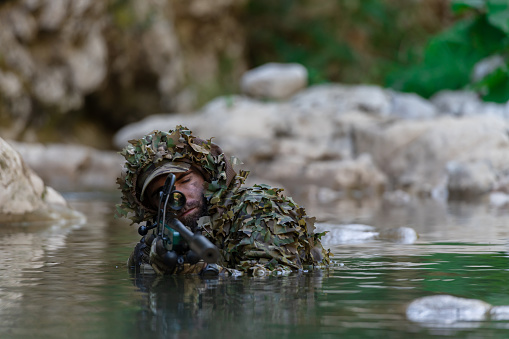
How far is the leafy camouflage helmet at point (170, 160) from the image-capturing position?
4.07 m

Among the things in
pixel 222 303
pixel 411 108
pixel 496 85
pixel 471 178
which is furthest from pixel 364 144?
pixel 222 303

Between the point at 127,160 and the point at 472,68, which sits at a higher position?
the point at 472,68

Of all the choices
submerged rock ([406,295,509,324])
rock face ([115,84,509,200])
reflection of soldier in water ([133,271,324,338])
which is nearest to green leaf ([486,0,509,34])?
rock face ([115,84,509,200])

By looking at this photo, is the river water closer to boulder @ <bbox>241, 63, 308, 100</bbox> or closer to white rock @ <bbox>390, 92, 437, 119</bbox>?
white rock @ <bbox>390, 92, 437, 119</bbox>

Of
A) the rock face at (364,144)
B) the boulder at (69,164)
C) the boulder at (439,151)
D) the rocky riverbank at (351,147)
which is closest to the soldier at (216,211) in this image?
the rocky riverbank at (351,147)

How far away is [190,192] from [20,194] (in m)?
3.67

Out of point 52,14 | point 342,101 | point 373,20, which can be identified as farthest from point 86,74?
point 373,20

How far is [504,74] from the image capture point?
18.1 meters

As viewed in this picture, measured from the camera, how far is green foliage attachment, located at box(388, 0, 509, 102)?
18.1 m

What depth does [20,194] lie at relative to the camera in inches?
287

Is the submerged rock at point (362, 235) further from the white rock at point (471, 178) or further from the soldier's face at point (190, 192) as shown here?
the white rock at point (471, 178)

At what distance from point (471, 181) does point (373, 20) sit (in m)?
18.0

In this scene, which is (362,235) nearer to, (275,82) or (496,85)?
(496,85)

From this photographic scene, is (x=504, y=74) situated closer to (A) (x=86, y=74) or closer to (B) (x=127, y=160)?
(A) (x=86, y=74)
